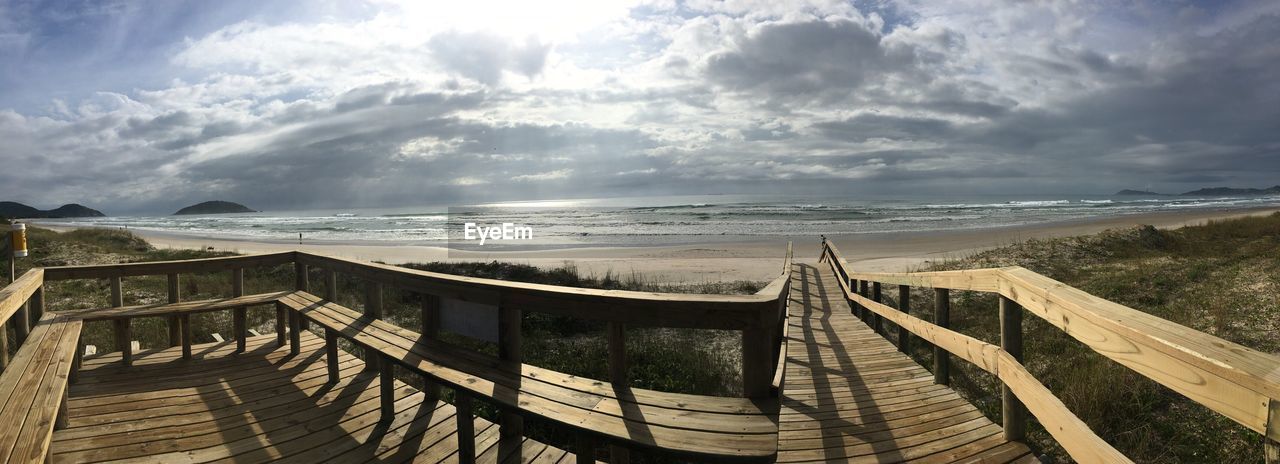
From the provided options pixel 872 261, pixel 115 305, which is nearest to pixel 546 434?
pixel 115 305

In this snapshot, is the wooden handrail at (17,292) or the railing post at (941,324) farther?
the railing post at (941,324)

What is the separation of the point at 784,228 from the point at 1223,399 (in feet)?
120

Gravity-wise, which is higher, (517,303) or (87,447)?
(517,303)

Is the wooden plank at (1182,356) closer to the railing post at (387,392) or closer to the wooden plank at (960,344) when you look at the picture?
the wooden plank at (960,344)

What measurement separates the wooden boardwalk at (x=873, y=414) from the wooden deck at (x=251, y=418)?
1.66m

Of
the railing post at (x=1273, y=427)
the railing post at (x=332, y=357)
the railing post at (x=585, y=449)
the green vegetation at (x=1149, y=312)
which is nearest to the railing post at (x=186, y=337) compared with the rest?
the railing post at (x=332, y=357)

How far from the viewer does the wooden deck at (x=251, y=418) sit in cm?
336

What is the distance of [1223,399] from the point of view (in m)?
1.39

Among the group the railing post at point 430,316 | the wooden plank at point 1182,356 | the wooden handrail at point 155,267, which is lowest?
the railing post at point 430,316

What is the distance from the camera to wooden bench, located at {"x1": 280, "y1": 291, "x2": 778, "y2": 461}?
7.33 ft

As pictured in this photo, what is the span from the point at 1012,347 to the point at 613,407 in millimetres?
2258

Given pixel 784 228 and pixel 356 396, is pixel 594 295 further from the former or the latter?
pixel 784 228

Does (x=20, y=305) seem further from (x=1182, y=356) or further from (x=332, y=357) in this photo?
(x=1182, y=356)

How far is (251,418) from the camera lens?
12.7ft
